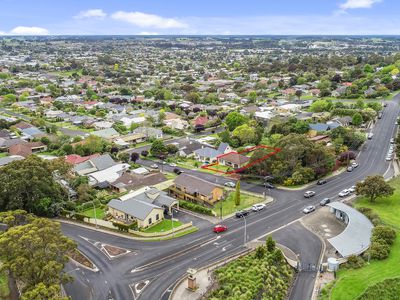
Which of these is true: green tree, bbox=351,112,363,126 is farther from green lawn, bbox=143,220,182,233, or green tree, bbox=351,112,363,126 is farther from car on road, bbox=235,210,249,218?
green lawn, bbox=143,220,182,233

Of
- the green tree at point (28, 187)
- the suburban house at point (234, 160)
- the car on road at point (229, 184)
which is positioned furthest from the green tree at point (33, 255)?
the suburban house at point (234, 160)

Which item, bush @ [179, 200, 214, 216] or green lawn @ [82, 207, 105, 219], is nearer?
bush @ [179, 200, 214, 216]

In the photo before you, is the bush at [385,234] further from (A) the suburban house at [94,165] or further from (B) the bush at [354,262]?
(A) the suburban house at [94,165]

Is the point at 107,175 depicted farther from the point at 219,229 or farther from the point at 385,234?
the point at 385,234

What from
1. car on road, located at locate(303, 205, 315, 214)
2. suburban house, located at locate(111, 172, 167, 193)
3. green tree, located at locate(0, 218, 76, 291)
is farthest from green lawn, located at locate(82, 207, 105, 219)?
car on road, located at locate(303, 205, 315, 214)

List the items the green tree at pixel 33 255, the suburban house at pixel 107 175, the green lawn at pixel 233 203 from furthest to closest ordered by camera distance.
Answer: the suburban house at pixel 107 175
the green lawn at pixel 233 203
the green tree at pixel 33 255

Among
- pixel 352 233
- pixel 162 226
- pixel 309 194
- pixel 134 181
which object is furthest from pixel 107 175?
pixel 352 233
